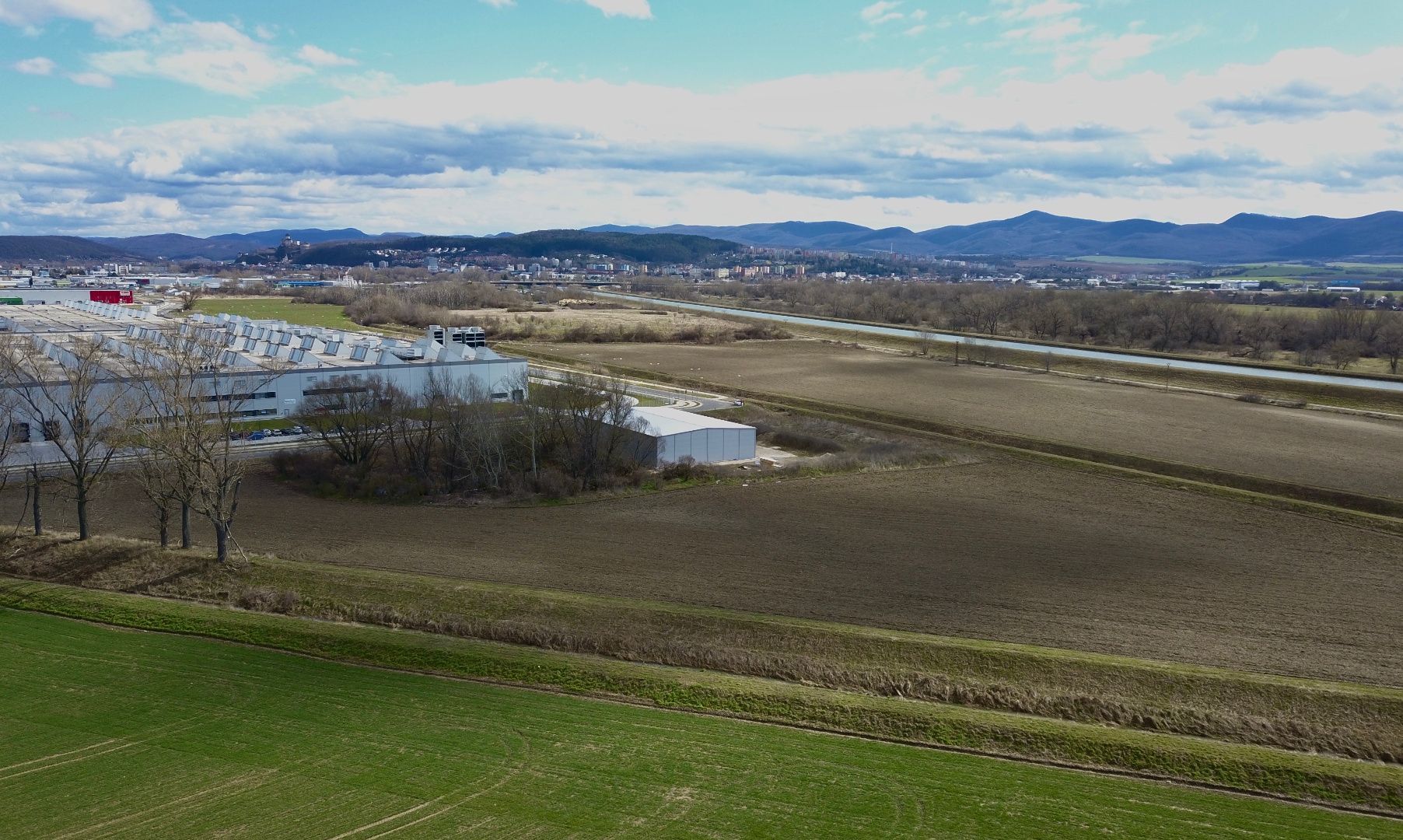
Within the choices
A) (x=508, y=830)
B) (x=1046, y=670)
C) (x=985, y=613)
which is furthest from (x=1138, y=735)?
(x=508, y=830)

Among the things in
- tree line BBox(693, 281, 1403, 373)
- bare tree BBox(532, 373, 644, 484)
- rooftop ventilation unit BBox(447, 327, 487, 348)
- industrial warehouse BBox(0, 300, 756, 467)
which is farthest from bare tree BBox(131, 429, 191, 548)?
tree line BBox(693, 281, 1403, 373)

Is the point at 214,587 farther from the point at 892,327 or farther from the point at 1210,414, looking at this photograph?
the point at 892,327

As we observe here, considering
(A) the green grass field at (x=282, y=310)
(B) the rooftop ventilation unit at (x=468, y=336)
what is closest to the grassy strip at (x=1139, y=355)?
(B) the rooftop ventilation unit at (x=468, y=336)

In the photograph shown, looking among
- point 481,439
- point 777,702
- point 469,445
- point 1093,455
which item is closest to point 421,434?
point 469,445

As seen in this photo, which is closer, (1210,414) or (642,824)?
(642,824)

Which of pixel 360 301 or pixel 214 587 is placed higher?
pixel 360 301

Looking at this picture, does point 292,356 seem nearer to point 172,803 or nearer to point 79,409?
point 79,409

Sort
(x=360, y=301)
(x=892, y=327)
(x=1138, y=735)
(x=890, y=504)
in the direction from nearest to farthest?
1. (x=1138, y=735)
2. (x=890, y=504)
3. (x=892, y=327)
4. (x=360, y=301)

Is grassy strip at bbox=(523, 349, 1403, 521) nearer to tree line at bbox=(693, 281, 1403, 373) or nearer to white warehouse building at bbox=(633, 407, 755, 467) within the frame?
A: white warehouse building at bbox=(633, 407, 755, 467)

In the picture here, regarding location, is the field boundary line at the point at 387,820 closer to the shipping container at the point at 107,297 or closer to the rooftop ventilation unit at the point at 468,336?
the rooftop ventilation unit at the point at 468,336
